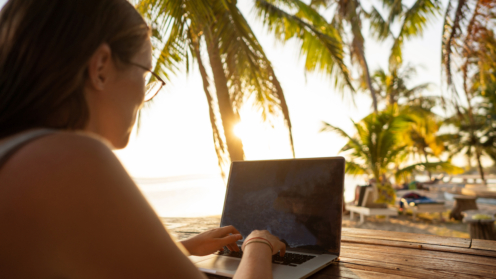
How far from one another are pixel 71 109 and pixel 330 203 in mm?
861

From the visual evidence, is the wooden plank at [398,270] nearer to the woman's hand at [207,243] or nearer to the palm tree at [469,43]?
the woman's hand at [207,243]

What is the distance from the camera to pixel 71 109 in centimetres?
48

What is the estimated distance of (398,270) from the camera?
849 mm

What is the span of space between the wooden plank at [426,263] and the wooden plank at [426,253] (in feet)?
0.12

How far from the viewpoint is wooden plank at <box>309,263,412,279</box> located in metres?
0.81

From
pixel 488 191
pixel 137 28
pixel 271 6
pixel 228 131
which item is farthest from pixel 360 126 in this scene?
pixel 137 28

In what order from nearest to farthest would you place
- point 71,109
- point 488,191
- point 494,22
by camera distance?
1. point 71,109
2. point 494,22
3. point 488,191

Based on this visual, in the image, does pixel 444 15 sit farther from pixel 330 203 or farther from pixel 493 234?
pixel 330 203

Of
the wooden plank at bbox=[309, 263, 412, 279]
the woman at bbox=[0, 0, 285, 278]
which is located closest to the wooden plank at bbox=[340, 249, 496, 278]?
the wooden plank at bbox=[309, 263, 412, 279]

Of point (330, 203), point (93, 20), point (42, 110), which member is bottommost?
point (330, 203)

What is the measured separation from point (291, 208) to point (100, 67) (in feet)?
2.72

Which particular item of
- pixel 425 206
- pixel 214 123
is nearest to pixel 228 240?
pixel 214 123

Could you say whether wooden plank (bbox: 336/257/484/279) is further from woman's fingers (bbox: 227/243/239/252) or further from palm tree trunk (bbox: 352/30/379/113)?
palm tree trunk (bbox: 352/30/379/113)

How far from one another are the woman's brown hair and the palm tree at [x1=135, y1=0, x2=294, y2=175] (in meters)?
2.47
